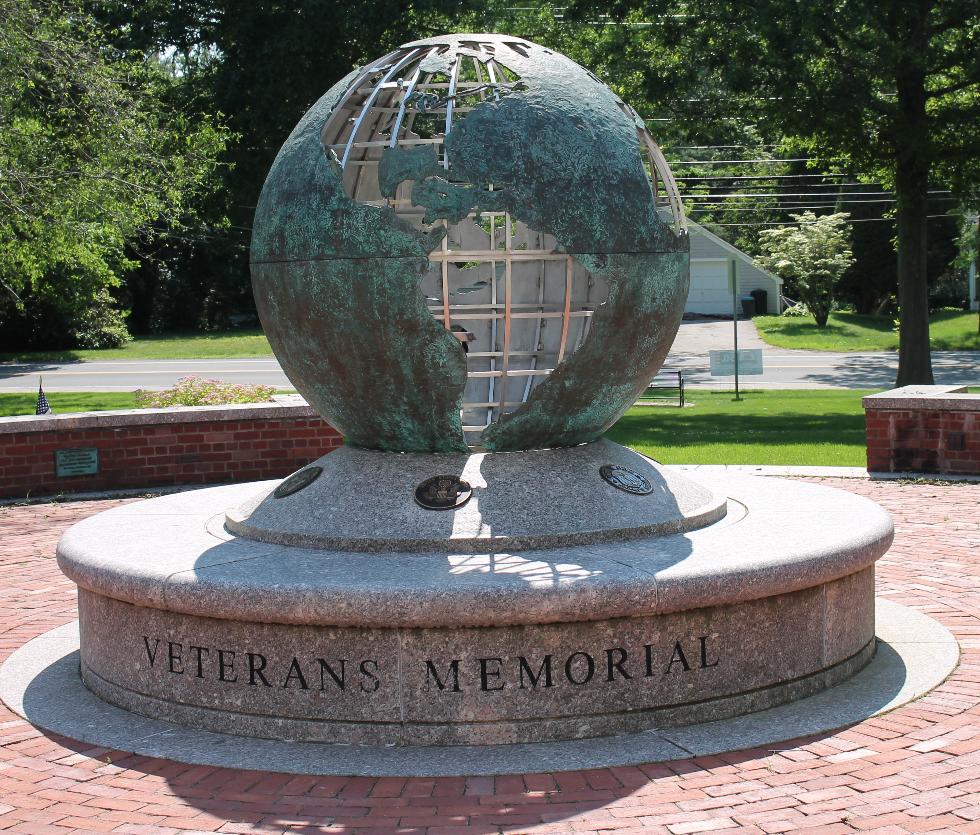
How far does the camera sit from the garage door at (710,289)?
181 feet

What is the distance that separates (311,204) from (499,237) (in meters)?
4.79

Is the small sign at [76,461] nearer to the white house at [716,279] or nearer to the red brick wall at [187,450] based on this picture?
the red brick wall at [187,450]

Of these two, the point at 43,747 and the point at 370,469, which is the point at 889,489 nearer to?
the point at 370,469

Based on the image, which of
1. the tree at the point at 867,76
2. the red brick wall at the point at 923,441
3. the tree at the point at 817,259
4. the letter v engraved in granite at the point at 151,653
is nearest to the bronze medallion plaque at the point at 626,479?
the letter v engraved in granite at the point at 151,653

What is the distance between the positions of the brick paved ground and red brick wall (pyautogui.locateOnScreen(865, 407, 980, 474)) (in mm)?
7319

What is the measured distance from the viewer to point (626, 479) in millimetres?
7316

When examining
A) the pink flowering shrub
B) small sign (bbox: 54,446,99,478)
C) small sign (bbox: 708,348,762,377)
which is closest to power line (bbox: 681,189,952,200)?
small sign (bbox: 708,348,762,377)

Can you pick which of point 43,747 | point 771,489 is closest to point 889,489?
point 771,489

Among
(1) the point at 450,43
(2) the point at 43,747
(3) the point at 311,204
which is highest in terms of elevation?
(1) the point at 450,43

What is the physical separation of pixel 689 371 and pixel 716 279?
2500 centimetres

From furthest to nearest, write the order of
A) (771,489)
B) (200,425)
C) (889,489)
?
(200,425), (889,489), (771,489)

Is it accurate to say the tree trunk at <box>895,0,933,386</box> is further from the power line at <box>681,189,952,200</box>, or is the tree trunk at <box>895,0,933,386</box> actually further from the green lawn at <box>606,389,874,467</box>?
the power line at <box>681,189,952,200</box>

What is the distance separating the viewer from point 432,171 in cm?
664

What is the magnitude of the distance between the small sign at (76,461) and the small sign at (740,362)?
13074 millimetres
